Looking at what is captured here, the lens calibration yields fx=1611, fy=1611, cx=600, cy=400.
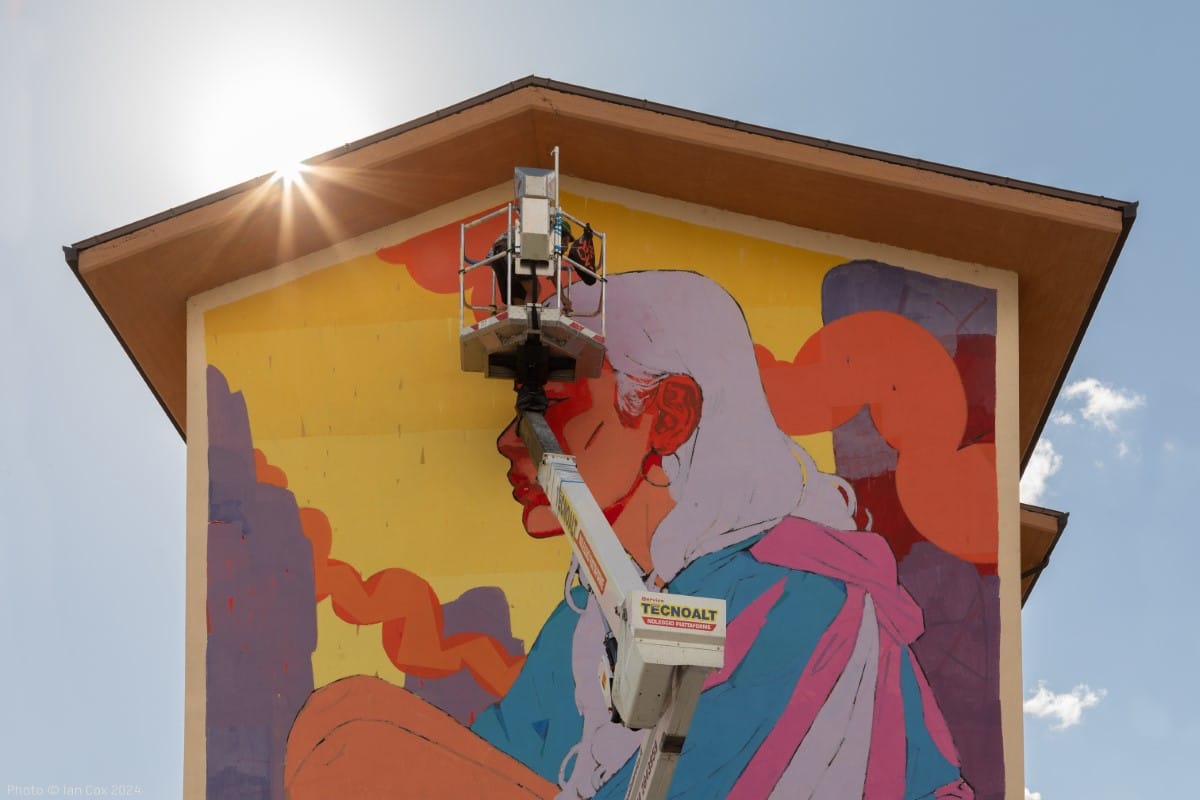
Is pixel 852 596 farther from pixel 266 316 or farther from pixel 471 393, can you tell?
pixel 266 316

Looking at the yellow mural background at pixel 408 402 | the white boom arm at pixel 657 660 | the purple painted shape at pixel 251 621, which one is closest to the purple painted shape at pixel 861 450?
the yellow mural background at pixel 408 402

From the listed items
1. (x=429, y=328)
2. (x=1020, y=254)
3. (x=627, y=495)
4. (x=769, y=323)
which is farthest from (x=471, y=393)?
(x=1020, y=254)

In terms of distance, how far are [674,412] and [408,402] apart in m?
2.64

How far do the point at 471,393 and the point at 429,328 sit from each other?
84cm

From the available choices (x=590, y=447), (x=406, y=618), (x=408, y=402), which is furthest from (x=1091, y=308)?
(x=406, y=618)

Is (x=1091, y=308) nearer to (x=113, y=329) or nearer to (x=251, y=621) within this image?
(x=251, y=621)

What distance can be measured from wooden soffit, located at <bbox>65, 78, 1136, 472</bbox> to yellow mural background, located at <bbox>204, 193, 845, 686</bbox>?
1.40 ft

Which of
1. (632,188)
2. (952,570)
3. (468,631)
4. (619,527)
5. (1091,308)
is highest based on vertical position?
(632,188)

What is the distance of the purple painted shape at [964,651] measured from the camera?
47.2ft

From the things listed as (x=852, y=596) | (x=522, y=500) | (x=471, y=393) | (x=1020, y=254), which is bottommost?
(x=852, y=596)

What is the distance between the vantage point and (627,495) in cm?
1546

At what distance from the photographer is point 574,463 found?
1466 centimetres

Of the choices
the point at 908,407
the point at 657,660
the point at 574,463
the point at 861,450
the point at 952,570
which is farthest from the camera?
the point at 908,407

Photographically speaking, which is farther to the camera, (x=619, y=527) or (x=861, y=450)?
(x=861, y=450)
